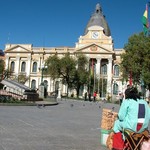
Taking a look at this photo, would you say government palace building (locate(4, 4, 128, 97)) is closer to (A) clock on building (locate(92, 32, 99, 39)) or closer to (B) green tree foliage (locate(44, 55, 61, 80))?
(A) clock on building (locate(92, 32, 99, 39))

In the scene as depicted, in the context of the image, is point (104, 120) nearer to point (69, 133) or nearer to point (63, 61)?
point (69, 133)

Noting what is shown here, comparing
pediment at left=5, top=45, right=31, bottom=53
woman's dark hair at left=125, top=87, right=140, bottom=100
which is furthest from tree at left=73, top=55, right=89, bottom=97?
woman's dark hair at left=125, top=87, right=140, bottom=100

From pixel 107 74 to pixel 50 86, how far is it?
1495cm

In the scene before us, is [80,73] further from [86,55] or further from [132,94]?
[132,94]

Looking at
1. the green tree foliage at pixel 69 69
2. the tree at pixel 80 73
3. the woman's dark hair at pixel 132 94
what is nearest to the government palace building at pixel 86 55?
the tree at pixel 80 73

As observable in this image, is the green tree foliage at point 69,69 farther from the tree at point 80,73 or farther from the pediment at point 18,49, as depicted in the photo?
the pediment at point 18,49

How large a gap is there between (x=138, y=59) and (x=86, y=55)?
39.7 meters

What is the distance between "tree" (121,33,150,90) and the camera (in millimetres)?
46156

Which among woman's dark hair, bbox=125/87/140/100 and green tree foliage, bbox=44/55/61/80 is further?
green tree foliage, bbox=44/55/61/80

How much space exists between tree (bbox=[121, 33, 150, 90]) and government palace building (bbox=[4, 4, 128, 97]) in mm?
28118

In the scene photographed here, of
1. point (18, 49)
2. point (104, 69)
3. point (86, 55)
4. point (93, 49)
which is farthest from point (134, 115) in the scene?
point (18, 49)

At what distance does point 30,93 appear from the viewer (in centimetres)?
3406

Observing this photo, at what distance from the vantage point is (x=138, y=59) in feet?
156

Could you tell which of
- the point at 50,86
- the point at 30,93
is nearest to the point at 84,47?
the point at 50,86
